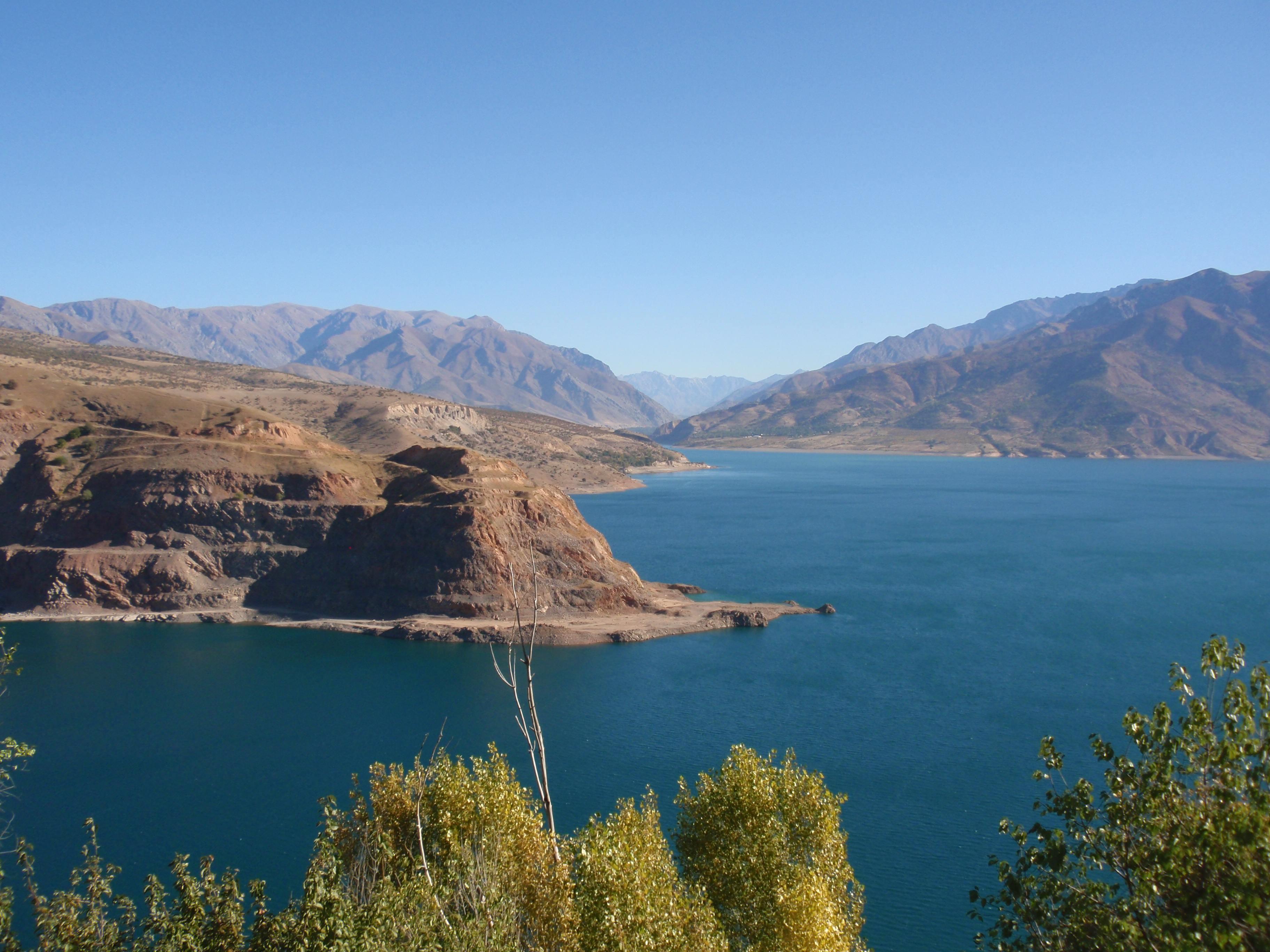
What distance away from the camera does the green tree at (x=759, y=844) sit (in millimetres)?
24891

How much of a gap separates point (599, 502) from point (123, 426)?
105109 mm

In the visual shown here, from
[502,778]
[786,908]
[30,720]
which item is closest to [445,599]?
[30,720]

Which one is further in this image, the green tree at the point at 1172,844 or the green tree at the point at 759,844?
the green tree at the point at 759,844

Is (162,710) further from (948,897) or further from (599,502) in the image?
(599,502)

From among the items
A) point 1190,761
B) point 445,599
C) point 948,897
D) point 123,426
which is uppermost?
point 123,426

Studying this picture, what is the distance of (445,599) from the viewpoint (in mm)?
82562

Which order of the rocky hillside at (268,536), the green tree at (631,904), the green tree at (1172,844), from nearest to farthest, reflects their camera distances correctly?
the green tree at (1172,844) < the green tree at (631,904) < the rocky hillside at (268,536)

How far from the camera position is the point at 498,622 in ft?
265

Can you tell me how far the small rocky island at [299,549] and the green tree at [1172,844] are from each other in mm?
62763

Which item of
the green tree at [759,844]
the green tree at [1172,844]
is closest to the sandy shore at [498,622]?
the green tree at [759,844]

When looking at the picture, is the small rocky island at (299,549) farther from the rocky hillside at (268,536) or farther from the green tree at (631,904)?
the green tree at (631,904)

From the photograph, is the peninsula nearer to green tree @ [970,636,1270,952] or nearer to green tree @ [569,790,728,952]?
green tree @ [569,790,728,952]

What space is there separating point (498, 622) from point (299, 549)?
80.9ft

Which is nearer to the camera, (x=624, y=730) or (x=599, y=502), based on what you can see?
(x=624, y=730)
